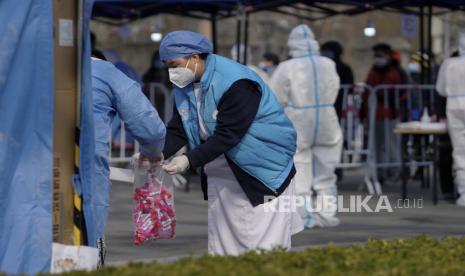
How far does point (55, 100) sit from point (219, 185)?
1.43 m

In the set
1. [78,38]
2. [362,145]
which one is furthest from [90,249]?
[362,145]

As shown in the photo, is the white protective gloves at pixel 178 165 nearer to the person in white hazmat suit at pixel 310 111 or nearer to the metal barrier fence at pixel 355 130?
the person in white hazmat suit at pixel 310 111

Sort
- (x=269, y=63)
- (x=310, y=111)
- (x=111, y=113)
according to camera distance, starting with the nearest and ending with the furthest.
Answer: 1. (x=111, y=113)
2. (x=310, y=111)
3. (x=269, y=63)

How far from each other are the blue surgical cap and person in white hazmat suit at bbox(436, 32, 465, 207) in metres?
8.31

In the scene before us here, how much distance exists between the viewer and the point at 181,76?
26.0 feet

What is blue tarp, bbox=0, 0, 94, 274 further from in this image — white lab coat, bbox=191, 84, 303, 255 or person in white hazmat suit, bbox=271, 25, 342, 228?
person in white hazmat suit, bbox=271, 25, 342, 228

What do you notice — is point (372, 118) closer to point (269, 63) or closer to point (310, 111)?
point (269, 63)

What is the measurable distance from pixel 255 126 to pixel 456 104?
331 inches

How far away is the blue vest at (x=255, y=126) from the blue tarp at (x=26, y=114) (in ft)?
3.48

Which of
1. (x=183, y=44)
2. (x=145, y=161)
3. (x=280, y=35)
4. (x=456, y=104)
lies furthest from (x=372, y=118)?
(x=280, y=35)

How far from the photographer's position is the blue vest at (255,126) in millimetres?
7910

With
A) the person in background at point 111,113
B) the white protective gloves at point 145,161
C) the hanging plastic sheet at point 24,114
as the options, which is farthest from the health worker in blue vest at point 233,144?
the hanging plastic sheet at point 24,114

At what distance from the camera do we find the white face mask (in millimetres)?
7898

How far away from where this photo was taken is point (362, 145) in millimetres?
18250
